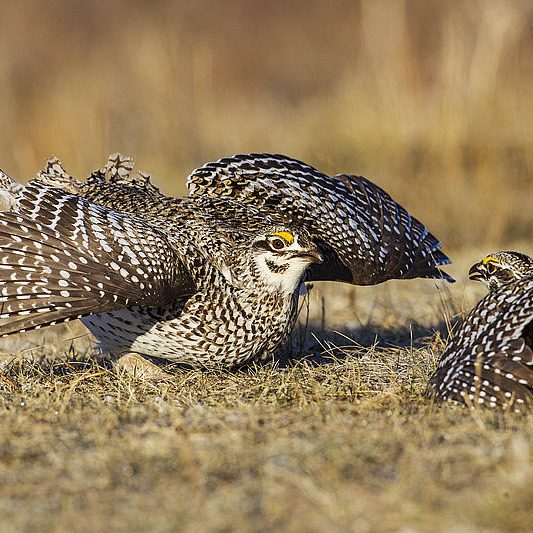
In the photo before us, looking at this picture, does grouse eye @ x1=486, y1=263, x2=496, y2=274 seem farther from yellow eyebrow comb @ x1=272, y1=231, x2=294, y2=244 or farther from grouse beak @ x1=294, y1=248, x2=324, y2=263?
yellow eyebrow comb @ x1=272, y1=231, x2=294, y2=244

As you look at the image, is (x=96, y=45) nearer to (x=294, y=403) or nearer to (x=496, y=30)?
(x=496, y=30)

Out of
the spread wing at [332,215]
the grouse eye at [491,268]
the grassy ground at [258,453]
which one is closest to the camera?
the grassy ground at [258,453]

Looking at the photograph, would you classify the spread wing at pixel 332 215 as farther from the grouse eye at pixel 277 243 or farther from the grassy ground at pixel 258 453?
the grassy ground at pixel 258 453

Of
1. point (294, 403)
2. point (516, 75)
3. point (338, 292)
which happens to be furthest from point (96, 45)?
point (294, 403)

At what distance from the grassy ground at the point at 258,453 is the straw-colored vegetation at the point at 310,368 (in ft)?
0.03

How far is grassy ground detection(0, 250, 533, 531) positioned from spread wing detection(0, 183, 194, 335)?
0.44 meters

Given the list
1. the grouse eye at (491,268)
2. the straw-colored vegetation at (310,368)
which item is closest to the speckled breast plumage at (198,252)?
the straw-colored vegetation at (310,368)

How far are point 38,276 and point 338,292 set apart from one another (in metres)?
3.93

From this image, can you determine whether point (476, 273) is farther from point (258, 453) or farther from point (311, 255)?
point (258, 453)

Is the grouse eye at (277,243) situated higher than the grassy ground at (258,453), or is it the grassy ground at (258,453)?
the grouse eye at (277,243)

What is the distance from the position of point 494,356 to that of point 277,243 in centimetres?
135

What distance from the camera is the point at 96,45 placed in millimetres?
23641

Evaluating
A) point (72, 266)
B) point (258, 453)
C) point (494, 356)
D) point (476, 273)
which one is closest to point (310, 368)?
point (476, 273)

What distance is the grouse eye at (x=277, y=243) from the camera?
4.99 metres
